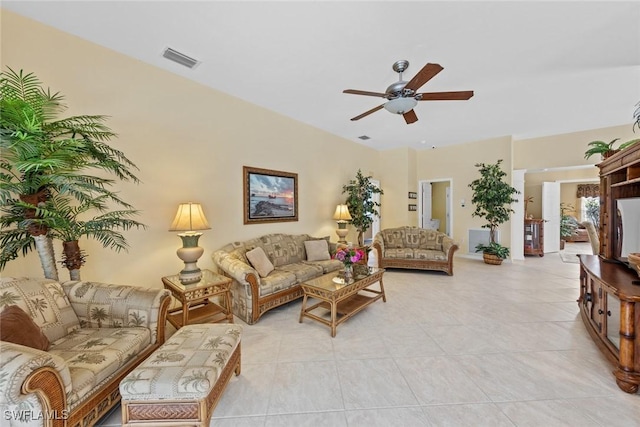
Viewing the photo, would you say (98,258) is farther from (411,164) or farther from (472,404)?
(411,164)

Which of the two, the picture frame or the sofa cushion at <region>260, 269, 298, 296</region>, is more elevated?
the picture frame

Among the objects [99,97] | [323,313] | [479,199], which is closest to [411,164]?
[479,199]

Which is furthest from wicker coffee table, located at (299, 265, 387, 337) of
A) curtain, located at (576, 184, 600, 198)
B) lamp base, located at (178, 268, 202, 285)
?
curtain, located at (576, 184, 600, 198)

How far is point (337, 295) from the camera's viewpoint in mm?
2564

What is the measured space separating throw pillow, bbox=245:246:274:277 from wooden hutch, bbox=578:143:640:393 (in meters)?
3.23

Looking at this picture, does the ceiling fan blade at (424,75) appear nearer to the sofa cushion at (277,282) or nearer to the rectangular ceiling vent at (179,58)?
the rectangular ceiling vent at (179,58)

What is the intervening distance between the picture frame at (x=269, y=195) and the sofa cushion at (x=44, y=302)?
2114mm

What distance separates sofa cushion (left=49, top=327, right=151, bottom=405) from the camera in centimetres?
131

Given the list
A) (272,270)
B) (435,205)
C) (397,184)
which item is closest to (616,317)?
(272,270)

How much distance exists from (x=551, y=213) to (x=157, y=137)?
916cm

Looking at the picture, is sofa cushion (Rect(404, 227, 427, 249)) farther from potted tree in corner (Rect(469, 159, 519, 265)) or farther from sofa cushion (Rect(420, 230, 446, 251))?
potted tree in corner (Rect(469, 159, 519, 265))

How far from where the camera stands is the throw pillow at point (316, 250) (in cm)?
401

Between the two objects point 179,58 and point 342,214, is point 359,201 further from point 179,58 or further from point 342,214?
point 179,58

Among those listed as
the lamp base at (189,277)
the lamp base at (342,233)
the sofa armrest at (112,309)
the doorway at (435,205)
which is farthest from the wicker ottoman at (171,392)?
the doorway at (435,205)
